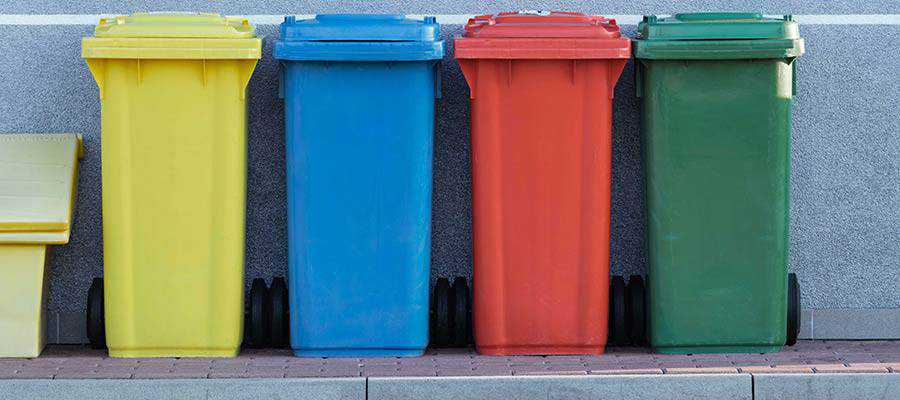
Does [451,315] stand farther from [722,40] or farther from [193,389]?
[722,40]

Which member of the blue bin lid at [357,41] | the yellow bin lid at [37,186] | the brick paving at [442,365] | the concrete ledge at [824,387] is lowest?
the concrete ledge at [824,387]

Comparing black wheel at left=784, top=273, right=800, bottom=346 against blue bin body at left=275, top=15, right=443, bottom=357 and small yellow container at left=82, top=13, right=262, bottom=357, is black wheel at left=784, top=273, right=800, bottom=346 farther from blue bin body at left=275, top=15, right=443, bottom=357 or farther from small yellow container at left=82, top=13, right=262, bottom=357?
small yellow container at left=82, top=13, right=262, bottom=357

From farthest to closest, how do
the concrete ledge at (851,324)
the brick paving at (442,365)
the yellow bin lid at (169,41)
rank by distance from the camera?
the concrete ledge at (851,324) < the yellow bin lid at (169,41) < the brick paving at (442,365)

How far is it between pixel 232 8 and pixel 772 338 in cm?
281

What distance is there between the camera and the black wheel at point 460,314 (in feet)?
23.4

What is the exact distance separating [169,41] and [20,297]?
4.12ft

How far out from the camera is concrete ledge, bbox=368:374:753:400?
627cm

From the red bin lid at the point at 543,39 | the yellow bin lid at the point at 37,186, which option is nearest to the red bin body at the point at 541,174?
the red bin lid at the point at 543,39

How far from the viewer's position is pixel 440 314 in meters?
7.11

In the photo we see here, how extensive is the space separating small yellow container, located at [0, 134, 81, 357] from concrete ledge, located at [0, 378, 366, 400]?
0.60 m

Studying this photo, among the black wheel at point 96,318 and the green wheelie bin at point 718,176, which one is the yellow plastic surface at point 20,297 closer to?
the black wheel at point 96,318

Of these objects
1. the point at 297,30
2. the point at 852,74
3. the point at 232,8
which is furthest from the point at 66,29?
the point at 852,74

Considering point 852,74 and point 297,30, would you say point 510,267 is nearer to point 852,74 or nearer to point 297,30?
point 297,30

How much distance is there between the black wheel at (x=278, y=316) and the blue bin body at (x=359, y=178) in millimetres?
196
